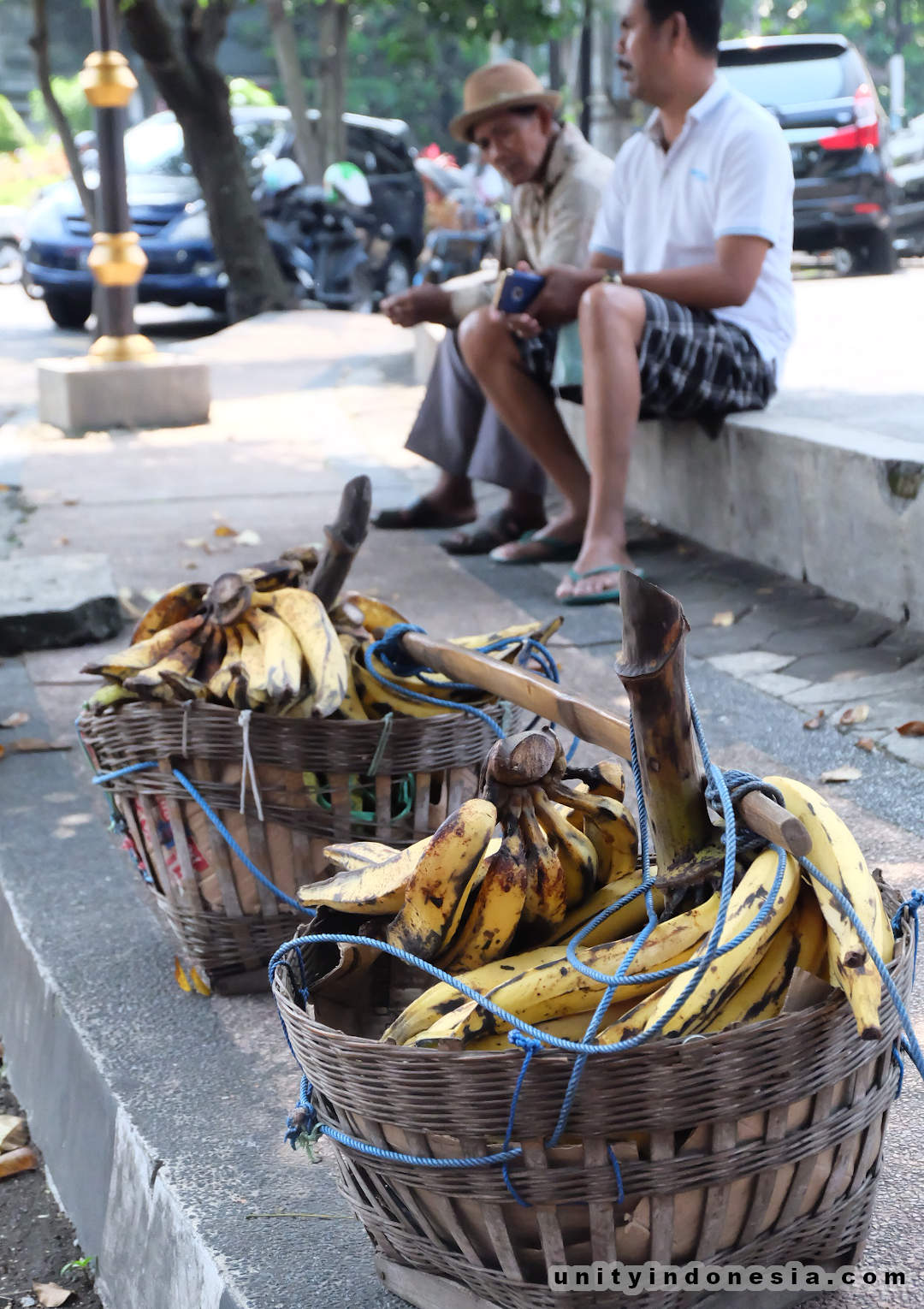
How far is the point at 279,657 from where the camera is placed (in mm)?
2174

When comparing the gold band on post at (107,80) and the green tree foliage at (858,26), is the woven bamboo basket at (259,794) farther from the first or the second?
the green tree foliage at (858,26)

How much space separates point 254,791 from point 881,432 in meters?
2.93

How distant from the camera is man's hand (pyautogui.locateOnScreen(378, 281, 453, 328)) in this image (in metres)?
5.04

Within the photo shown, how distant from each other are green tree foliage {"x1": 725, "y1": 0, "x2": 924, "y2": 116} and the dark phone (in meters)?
45.0

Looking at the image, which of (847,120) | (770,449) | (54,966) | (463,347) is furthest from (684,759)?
(847,120)

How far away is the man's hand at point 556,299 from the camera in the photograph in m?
4.38

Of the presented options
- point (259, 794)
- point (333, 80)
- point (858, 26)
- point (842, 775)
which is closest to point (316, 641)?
point (259, 794)

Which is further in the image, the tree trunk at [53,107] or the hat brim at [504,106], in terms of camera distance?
the tree trunk at [53,107]

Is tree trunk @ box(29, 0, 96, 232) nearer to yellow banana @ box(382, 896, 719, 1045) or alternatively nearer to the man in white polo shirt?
the man in white polo shirt

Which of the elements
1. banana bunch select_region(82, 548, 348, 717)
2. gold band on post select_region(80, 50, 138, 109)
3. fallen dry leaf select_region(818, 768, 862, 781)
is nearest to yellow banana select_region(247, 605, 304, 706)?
banana bunch select_region(82, 548, 348, 717)

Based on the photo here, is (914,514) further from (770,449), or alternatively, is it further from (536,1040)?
(536,1040)

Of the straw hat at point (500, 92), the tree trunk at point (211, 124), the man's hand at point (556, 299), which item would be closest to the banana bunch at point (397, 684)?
the man's hand at point (556, 299)

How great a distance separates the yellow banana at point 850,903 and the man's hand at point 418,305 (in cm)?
381

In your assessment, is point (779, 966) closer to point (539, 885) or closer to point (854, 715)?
point (539, 885)
